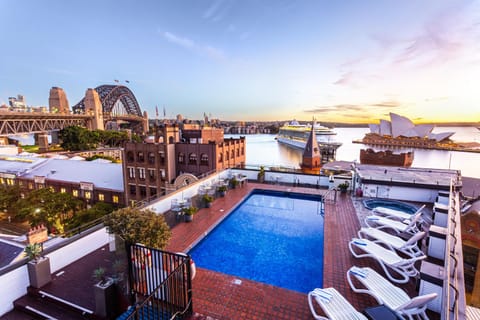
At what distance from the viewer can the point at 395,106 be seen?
41656 millimetres

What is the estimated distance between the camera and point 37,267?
4312 mm

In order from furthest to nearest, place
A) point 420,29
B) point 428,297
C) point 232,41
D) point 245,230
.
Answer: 1. point 232,41
2. point 420,29
3. point 245,230
4. point 428,297

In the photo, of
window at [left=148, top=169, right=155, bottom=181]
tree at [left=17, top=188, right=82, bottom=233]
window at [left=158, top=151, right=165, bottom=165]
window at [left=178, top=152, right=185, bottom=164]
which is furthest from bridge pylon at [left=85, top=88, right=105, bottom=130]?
window at [left=178, top=152, right=185, bottom=164]

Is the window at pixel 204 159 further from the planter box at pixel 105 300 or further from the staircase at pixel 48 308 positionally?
the planter box at pixel 105 300

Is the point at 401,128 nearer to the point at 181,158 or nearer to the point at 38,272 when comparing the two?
the point at 181,158

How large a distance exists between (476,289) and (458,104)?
1239 inches

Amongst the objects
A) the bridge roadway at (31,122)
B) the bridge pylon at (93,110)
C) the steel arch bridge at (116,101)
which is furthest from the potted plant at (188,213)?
the steel arch bridge at (116,101)

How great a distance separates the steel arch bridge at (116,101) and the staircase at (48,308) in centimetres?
9478

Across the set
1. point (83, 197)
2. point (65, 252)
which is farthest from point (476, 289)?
point (83, 197)

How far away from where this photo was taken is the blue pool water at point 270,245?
5.57 meters

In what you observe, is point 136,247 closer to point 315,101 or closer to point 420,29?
point 420,29

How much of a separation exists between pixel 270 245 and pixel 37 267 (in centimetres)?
599

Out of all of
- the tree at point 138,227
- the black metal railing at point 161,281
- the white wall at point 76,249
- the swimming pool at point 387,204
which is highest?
the tree at point 138,227

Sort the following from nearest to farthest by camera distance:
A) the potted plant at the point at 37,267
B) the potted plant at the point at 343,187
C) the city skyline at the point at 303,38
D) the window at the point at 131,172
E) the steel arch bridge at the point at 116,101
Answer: the potted plant at the point at 37,267
the potted plant at the point at 343,187
the city skyline at the point at 303,38
the window at the point at 131,172
the steel arch bridge at the point at 116,101
